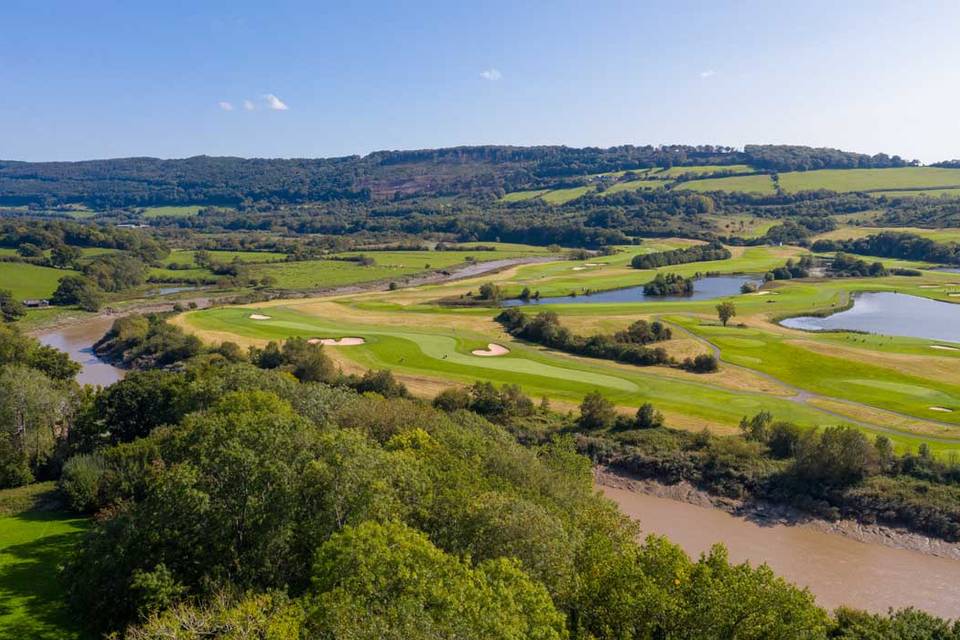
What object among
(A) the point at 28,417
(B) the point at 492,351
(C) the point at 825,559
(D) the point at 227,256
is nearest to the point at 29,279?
(D) the point at 227,256

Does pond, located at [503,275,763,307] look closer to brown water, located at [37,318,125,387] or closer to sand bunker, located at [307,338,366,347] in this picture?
sand bunker, located at [307,338,366,347]

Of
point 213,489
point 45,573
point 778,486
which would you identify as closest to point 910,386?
point 778,486

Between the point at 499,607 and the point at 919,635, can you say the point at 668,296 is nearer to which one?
the point at 919,635

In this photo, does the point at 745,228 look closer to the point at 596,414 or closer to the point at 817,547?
the point at 596,414

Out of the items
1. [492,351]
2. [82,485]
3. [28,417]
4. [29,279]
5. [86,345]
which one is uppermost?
[29,279]

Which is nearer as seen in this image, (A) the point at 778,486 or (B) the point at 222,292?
(A) the point at 778,486

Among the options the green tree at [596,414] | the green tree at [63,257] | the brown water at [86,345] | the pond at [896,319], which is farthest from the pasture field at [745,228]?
the green tree at [63,257]

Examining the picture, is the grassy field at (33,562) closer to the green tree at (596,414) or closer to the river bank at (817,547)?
the river bank at (817,547)

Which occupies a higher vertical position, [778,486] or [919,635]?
[919,635]
